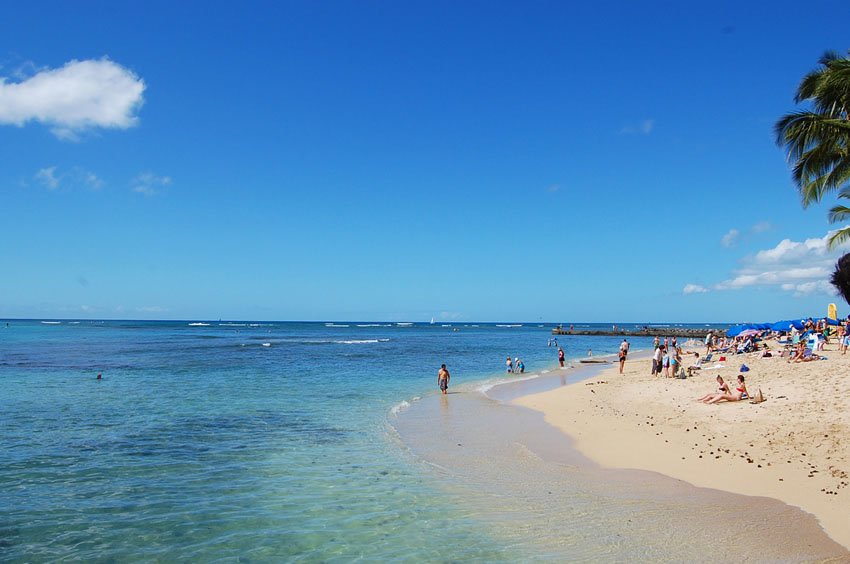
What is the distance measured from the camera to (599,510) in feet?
30.2

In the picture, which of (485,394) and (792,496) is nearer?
(792,496)

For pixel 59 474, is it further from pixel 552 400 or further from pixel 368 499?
pixel 552 400

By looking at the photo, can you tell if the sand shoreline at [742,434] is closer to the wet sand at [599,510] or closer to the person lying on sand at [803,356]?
the wet sand at [599,510]

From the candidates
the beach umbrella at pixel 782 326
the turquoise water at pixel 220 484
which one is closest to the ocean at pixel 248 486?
the turquoise water at pixel 220 484

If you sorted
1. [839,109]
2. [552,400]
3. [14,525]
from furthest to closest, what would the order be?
1. [552,400]
2. [839,109]
3. [14,525]

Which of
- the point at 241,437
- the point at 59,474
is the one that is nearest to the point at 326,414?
the point at 241,437

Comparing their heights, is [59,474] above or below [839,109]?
below

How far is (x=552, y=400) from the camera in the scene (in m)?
22.7

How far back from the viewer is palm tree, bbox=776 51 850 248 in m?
17.2

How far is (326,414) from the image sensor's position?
1906 centimetres

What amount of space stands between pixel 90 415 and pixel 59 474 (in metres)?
7.85

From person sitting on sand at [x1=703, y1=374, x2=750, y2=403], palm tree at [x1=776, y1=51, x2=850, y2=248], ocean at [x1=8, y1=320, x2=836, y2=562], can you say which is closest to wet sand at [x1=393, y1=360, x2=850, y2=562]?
ocean at [x1=8, y1=320, x2=836, y2=562]

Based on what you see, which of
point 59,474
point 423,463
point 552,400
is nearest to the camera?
point 59,474

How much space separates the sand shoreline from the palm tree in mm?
6954
